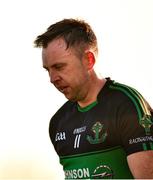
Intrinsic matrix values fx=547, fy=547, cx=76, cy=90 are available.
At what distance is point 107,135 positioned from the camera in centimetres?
432

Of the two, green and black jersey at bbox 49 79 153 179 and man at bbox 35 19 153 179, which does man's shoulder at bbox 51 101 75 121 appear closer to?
man at bbox 35 19 153 179

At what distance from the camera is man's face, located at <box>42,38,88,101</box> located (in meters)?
4.45

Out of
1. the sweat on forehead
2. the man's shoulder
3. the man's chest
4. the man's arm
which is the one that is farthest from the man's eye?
the man's arm

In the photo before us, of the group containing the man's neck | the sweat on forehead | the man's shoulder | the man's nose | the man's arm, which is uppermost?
the sweat on forehead

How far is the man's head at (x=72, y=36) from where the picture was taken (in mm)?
4629

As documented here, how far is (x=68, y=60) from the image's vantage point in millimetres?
4484

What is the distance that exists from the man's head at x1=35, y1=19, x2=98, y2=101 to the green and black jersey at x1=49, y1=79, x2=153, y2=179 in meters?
0.21

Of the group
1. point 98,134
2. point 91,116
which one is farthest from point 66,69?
point 98,134

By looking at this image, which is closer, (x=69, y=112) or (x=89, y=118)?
(x=89, y=118)

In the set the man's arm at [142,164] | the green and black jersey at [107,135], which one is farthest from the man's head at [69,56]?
the man's arm at [142,164]

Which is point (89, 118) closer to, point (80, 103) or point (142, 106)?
point (80, 103)

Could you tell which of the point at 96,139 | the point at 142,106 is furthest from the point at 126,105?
the point at 96,139

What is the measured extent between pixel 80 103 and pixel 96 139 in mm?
480

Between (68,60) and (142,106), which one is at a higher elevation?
(68,60)
